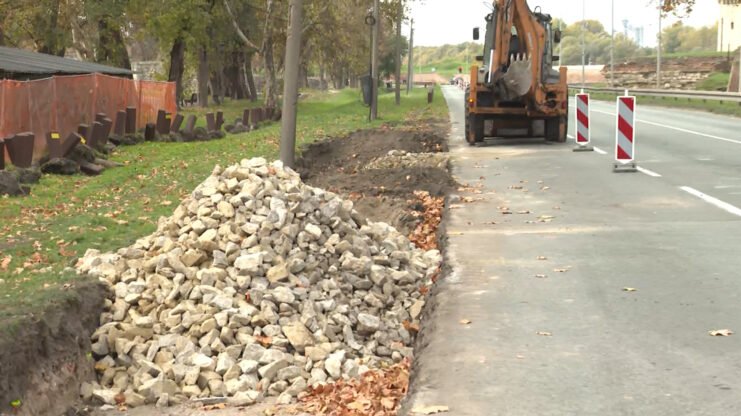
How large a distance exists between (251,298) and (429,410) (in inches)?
113

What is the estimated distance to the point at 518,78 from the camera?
900 inches

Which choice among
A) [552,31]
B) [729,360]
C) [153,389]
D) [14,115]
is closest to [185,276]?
[153,389]

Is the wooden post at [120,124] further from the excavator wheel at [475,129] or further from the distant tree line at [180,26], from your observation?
the distant tree line at [180,26]

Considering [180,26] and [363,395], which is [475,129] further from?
[180,26]

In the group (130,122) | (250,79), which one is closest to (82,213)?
(130,122)

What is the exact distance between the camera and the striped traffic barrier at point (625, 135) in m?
16.6

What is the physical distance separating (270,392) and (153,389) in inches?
33.3

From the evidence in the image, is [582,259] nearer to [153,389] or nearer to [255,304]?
[255,304]

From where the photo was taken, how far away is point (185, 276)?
27.0 feet

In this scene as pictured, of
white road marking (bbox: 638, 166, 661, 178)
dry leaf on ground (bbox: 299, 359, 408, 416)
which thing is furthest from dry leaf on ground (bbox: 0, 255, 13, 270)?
white road marking (bbox: 638, 166, 661, 178)

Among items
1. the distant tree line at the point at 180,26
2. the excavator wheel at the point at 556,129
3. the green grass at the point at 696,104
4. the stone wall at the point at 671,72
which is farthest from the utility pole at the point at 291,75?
the stone wall at the point at 671,72

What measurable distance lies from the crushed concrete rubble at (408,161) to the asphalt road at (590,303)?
3991 mm

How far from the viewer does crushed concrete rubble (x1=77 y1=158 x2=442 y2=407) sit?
7156 millimetres

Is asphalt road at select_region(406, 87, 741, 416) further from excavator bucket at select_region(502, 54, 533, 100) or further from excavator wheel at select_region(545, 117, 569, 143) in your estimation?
excavator wheel at select_region(545, 117, 569, 143)
